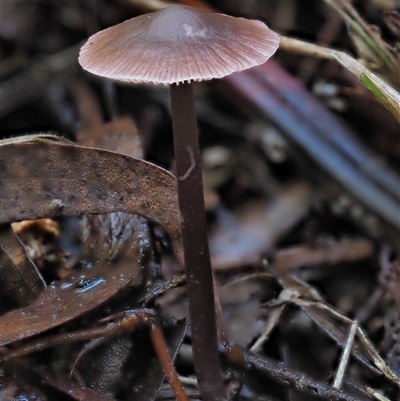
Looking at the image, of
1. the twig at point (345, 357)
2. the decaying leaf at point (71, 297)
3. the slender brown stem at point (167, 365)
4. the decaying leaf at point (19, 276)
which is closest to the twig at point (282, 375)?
the twig at point (345, 357)

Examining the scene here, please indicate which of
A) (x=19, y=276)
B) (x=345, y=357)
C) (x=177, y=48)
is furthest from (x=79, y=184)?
(x=345, y=357)

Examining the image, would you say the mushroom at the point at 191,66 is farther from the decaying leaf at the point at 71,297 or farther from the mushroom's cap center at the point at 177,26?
the decaying leaf at the point at 71,297

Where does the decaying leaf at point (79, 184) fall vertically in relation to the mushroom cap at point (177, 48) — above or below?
below

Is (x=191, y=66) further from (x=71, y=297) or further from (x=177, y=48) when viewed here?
(x=71, y=297)

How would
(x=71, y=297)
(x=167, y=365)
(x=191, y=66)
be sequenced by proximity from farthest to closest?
(x=71, y=297) → (x=167, y=365) → (x=191, y=66)

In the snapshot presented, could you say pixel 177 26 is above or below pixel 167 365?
above

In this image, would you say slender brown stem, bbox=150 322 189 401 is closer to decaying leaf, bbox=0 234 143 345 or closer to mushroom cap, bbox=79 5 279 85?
decaying leaf, bbox=0 234 143 345

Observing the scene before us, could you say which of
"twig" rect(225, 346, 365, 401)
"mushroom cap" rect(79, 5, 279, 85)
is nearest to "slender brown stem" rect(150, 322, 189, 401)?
"twig" rect(225, 346, 365, 401)
